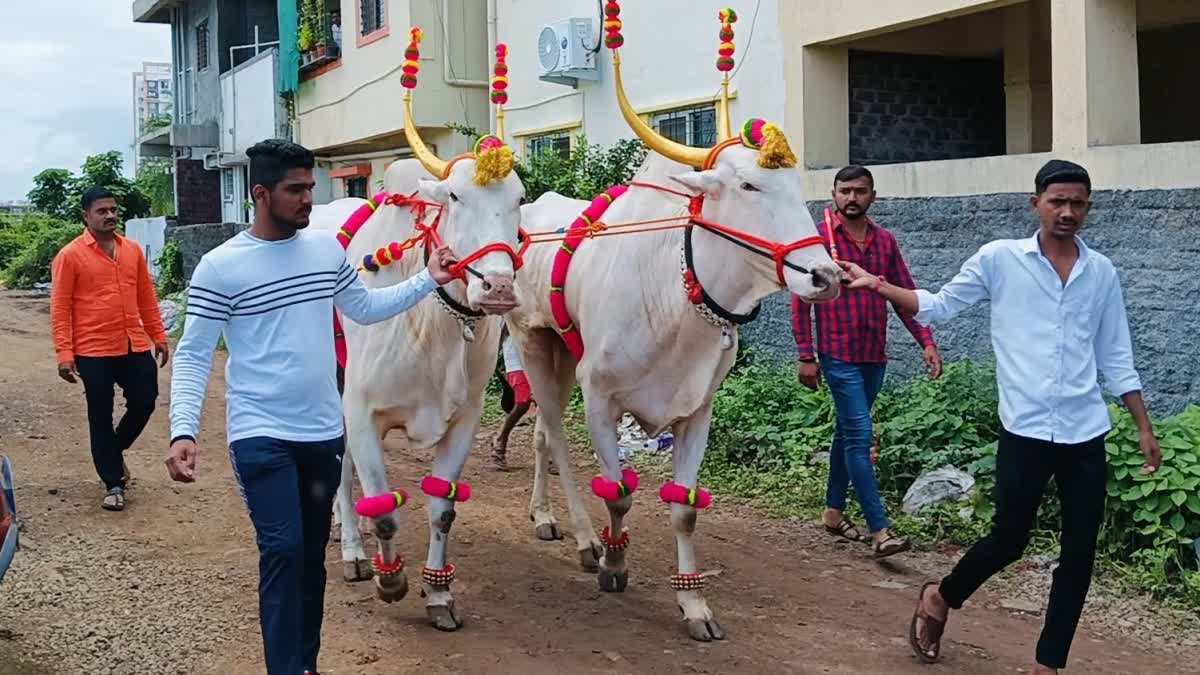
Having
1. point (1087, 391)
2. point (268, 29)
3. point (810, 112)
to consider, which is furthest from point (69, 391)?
point (268, 29)

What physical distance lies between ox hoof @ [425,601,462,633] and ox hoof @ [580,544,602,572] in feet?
3.66

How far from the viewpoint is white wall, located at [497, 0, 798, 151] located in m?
10.1

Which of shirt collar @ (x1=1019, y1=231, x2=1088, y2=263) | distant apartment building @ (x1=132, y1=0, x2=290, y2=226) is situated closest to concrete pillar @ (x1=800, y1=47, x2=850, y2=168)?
shirt collar @ (x1=1019, y1=231, x2=1088, y2=263)

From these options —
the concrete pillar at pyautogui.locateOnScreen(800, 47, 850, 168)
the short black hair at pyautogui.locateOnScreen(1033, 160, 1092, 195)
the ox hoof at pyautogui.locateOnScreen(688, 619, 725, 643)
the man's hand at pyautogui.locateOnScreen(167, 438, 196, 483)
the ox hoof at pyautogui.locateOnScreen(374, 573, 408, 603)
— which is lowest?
the ox hoof at pyautogui.locateOnScreen(688, 619, 725, 643)

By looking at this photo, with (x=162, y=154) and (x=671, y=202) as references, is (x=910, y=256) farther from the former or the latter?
(x=162, y=154)

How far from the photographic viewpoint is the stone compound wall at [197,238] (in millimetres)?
18219

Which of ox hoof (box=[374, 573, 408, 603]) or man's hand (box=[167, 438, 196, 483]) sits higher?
man's hand (box=[167, 438, 196, 483])

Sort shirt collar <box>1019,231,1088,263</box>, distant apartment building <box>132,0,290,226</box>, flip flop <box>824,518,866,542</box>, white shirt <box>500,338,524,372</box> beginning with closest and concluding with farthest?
1. shirt collar <box>1019,231,1088,263</box>
2. flip flop <box>824,518,866,542</box>
3. white shirt <box>500,338,524,372</box>
4. distant apartment building <box>132,0,290,226</box>

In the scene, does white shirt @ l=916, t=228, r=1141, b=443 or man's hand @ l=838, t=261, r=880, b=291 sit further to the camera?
man's hand @ l=838, t=261, r=880, b=291

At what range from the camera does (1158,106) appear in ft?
35.2

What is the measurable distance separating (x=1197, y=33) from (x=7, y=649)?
32.2ft

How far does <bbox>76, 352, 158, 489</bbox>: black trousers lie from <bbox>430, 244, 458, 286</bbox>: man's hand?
12.0ft

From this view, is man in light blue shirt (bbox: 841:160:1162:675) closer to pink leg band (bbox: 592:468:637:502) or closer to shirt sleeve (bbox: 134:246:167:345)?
pink leg band (bbox: 592:468:637:502)

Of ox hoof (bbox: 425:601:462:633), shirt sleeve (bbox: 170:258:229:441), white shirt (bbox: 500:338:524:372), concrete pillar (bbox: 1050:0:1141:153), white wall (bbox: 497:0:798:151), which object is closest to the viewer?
shirt sleeve (bbox: 170:258:229:441)
